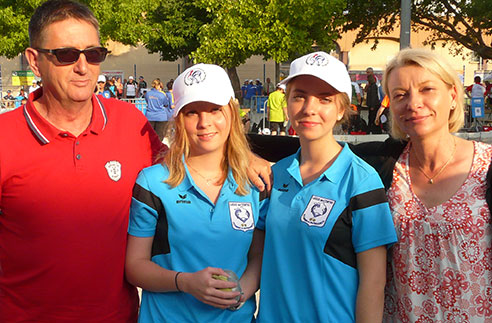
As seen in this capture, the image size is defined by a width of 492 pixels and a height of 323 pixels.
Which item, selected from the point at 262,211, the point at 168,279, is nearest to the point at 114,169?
the point at 168,279

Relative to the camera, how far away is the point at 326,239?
2.36 m

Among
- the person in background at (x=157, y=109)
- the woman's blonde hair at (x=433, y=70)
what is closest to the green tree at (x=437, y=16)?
the person in background at (x=157, y=109)

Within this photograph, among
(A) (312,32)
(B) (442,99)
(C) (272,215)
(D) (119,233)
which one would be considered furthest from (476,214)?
(A) (312,32)

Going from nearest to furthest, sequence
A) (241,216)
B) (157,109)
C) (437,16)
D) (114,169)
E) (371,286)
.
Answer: (371,286)
(241,216)
(114,169)
(157,109)
(437,16)

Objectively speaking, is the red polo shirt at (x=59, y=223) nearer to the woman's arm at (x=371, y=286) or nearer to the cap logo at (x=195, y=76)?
the cap logo at (x=195, y=76)

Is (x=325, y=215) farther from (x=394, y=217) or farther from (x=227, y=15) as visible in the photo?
(x=227, y=15)

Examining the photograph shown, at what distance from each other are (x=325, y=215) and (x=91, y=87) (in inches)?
53.1

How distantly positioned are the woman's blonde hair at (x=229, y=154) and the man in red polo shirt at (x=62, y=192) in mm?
256

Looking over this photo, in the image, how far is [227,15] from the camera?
21109 millimetres

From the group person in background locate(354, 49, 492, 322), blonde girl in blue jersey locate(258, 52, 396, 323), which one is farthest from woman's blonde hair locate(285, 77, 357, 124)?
person in background locate(354, 49, 492, 322)

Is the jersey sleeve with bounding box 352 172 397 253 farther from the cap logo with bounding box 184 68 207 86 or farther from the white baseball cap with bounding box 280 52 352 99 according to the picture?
the cap logo with bounding box 184 68 207 86

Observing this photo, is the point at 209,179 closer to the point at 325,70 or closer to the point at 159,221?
the point at 159,221

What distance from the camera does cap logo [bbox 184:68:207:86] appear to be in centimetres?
261

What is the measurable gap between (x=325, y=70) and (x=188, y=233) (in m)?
1.01
